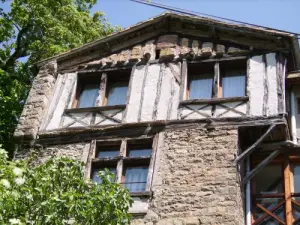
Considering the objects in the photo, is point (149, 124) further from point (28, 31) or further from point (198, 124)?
point (28, 31)

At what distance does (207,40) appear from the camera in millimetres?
13047

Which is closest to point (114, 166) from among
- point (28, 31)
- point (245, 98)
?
point (245, 98)

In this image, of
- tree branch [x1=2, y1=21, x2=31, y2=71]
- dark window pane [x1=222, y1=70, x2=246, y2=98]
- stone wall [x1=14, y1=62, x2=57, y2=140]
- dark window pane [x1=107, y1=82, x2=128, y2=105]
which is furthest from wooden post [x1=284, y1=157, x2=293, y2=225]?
tree branch [x1=2, y1=21, x2=31, y2=71]

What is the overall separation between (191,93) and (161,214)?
3.24m

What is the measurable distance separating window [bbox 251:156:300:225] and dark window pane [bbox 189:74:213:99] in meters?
2.12

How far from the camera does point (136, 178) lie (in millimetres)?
11117

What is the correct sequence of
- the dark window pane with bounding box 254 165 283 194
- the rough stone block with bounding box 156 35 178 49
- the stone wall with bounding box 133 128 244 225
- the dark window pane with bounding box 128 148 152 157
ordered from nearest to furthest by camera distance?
the stone wall with bounding box 133 128 244 225 → the dark window pane with bounding box 254 165 283 194 → the dark window pane with bounding box 128 148 152 157 → the rough stone block with bounding box 156 35 178 49

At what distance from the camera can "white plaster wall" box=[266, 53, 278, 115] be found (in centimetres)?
1116

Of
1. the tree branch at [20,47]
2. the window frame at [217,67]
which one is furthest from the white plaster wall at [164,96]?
the tree branch at [20,47]

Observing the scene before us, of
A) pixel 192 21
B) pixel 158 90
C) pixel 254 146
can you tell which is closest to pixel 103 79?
pixel 158 90

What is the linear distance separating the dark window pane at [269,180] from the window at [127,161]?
227 centimetres

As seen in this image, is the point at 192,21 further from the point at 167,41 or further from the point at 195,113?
the point at 195,113

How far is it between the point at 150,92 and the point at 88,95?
176 centimetres

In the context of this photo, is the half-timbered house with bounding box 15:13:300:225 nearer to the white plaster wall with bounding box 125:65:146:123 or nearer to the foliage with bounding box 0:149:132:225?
the white plaster wall with bounding box 125:65:146:123
